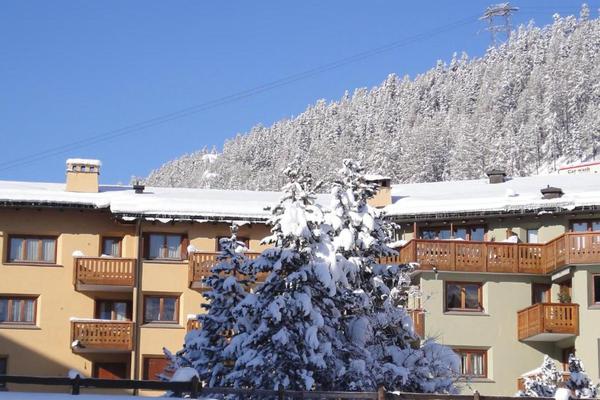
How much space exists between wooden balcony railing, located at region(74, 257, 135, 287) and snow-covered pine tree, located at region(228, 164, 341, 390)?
52.3ft

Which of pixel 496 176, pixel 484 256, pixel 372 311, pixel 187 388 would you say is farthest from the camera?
pixel 496 176

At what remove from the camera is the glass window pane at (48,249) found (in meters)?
40.8

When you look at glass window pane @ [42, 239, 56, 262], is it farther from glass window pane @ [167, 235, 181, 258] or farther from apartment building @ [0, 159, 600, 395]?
glass window pane @ [167, 235, 181, 258]

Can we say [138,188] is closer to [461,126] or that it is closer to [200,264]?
[200,264]

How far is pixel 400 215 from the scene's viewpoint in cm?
3997

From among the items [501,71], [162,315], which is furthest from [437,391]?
[501,71]

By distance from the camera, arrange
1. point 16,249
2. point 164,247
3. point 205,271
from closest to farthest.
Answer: point 205,271 → point 16,249 → point 164,247

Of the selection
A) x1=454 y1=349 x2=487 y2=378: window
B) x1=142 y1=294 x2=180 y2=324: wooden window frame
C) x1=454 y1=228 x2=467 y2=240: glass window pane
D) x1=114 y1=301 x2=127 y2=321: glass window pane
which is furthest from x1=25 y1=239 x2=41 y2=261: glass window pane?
x1=454 y1=349 x2=487 y2=378: window

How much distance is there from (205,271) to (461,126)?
118 m

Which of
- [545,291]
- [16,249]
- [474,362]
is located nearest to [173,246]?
[16,249]

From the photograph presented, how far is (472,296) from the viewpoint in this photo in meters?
39.4

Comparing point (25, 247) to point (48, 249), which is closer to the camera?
point (25, 247)

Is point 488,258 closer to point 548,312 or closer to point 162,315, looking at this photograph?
point 548,312

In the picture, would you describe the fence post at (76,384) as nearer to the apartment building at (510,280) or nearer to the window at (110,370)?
the apartment building at (510,280)
